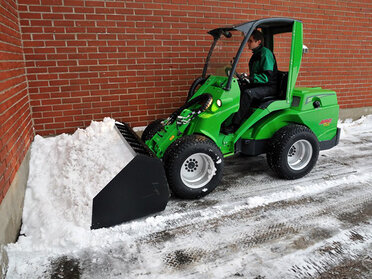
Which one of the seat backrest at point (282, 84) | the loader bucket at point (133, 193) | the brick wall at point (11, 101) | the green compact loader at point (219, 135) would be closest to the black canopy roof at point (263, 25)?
the green compact loader at point (219, 135)

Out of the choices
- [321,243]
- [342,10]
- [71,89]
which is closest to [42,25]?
[71,89]

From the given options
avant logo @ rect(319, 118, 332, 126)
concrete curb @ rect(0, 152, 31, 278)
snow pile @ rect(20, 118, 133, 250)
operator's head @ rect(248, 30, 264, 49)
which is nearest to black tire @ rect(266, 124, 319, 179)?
avant logo @ rect(319, 118, 332, 126)

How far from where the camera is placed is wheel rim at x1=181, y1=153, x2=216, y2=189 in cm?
340

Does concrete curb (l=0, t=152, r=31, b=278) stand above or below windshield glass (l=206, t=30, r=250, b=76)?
below

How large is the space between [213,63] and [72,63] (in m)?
2.18

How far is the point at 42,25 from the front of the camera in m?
4.20

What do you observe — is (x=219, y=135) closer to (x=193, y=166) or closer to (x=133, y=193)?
(x=193, y=166)

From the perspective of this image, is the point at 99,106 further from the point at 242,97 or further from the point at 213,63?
the point at 242,97

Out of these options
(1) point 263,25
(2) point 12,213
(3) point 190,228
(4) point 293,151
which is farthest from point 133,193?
(1) point 263,25

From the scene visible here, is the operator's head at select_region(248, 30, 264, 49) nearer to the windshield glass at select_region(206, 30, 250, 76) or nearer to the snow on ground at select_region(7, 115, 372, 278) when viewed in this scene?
the windshield glass at select_region(206, 30, 250, 76)

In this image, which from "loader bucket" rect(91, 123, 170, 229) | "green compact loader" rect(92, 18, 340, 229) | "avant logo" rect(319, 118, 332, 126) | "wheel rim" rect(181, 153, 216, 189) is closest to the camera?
"loader bucket" rect(91, 123, 170, 229)

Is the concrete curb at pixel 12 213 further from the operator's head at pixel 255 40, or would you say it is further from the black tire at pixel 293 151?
the operator's head at pixel 255 40

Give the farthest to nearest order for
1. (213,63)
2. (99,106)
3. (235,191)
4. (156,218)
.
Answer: (99,106) < (213,63) < (235,191) < (156,218)

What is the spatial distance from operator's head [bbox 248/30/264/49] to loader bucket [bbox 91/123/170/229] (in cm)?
202
